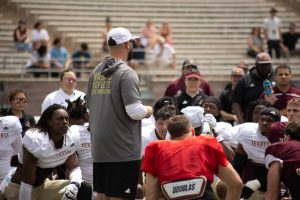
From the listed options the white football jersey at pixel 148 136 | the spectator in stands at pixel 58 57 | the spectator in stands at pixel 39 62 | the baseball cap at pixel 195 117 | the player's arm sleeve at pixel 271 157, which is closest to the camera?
the player's arm sleeve at pixel 271 157

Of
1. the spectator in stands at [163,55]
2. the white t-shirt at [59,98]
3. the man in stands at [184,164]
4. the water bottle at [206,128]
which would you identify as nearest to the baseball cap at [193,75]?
the white t-shirt at [59,98]

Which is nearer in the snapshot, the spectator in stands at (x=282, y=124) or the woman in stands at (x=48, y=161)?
the woman in stands at (x=48, y=161)

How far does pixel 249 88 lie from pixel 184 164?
5.49 meters

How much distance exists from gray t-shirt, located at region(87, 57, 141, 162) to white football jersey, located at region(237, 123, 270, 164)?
7.24 ft

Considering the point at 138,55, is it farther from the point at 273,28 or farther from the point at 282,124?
the point at 282,124

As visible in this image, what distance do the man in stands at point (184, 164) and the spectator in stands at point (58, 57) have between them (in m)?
12.2

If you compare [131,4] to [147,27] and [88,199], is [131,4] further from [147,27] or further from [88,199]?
[88,199]

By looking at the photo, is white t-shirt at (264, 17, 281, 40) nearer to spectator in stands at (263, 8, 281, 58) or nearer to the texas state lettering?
spectator in stands at (263, 8, 281, 58)

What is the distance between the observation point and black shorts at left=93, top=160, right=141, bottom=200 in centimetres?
811

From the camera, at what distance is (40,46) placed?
1980 cm

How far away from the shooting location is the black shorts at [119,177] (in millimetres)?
8109

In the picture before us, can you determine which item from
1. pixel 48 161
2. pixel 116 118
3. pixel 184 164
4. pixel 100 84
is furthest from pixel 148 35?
pixel 184 164

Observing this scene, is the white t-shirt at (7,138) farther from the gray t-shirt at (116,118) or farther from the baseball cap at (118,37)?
the baseball cap at (118,37)

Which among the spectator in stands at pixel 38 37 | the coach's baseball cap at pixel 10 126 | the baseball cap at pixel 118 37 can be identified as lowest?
the coach's baseball cap at pixel 10 126
